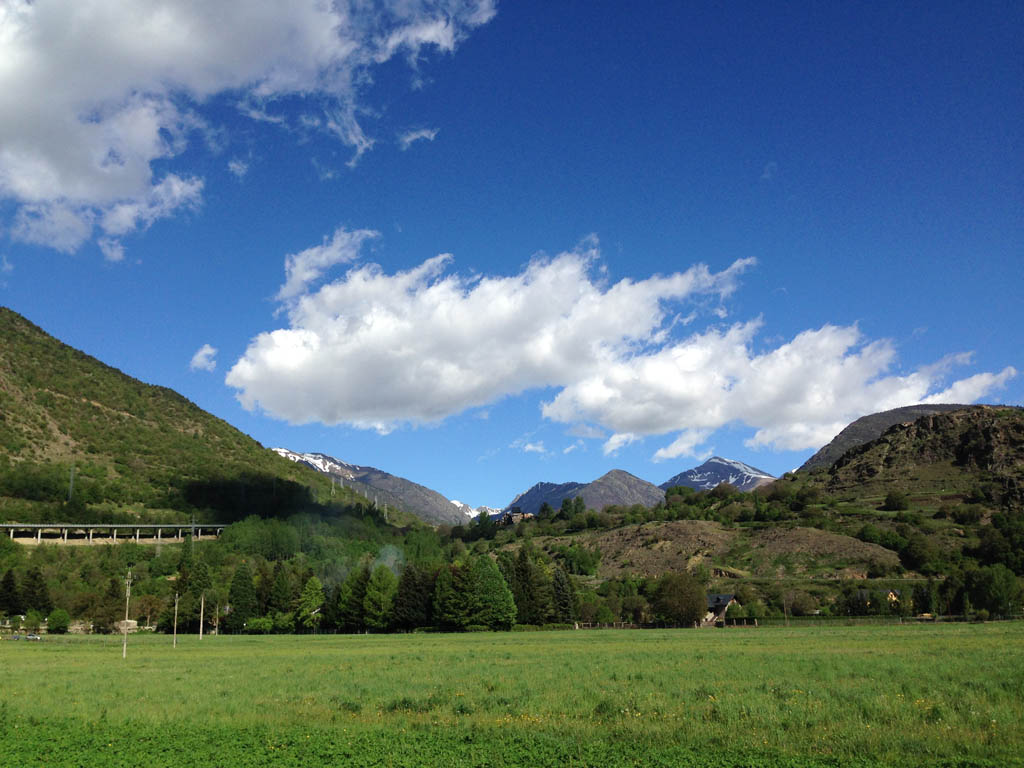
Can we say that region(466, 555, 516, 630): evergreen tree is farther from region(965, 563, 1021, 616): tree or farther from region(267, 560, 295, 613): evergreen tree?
region(965, 563, 1021, 616): tree

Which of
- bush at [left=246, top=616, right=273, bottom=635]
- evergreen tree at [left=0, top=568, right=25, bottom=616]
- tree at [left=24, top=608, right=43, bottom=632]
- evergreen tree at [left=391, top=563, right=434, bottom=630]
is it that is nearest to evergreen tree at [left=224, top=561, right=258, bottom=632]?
bush at [left=246, top=616, right=273, bottom=635]

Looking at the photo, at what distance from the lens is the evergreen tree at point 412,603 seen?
376 feet

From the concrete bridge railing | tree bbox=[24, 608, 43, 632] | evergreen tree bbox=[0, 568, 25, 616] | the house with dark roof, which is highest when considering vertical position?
the concrete bridge railing

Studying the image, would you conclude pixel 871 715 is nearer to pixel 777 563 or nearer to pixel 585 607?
pixel 585 607

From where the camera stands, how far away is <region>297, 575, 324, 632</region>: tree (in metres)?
122

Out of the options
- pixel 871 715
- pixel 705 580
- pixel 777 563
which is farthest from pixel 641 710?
pixel 777 563

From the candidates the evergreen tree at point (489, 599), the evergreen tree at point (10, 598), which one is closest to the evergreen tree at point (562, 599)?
the evergreen tree at point (489, 599)

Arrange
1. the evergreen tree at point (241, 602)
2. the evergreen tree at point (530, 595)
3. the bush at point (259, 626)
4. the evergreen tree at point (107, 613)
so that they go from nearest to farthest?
1. the evergreen tree at point (107, 613)
2. the bush at point (259, 626)
3. the evergreen tree at point (241, 602)
4. the evergreen tree at point (530, 595)

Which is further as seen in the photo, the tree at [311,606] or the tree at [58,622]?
the tree at [311,606]

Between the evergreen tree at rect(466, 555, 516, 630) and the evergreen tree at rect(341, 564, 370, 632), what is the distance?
16.7 m

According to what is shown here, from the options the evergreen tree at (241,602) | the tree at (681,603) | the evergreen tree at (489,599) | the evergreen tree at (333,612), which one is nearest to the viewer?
the evergreen tree at (489,599)

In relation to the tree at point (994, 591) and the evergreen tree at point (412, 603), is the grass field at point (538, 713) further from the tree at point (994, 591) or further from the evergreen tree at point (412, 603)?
the tree at point (994, 591)

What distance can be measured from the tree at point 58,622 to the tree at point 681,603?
298ft

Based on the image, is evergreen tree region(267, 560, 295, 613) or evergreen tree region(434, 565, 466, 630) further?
evergreen tree region(267, 560, 295, 613)
